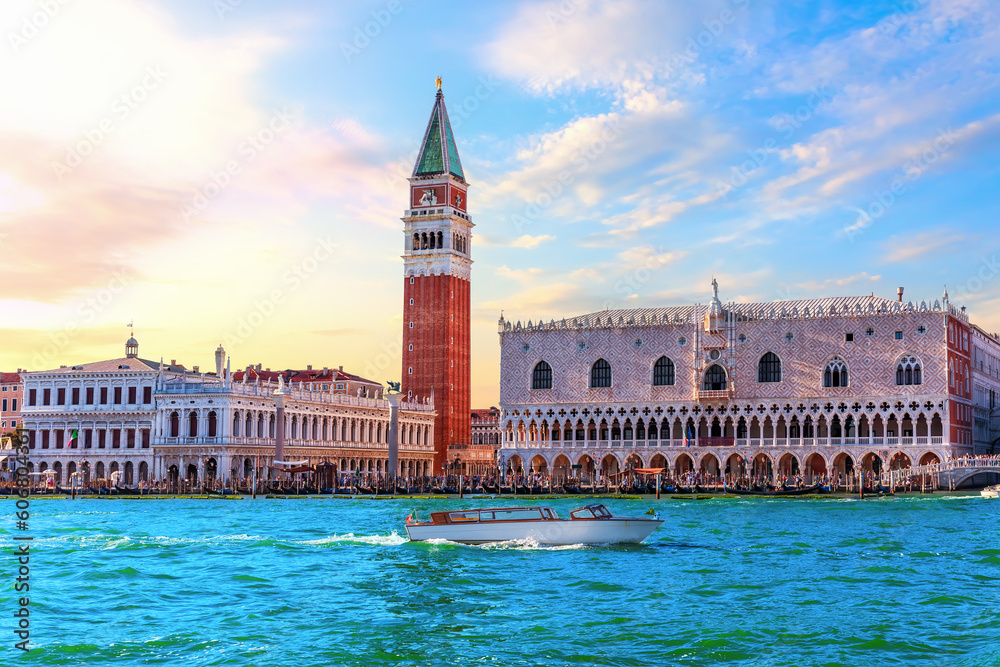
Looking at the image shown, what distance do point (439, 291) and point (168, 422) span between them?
22.8 meters

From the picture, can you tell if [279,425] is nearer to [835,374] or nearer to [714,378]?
[714,378]

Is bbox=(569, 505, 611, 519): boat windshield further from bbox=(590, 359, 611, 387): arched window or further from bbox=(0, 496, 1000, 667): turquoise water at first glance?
bbox=(590, 359, 611, 387): arched window

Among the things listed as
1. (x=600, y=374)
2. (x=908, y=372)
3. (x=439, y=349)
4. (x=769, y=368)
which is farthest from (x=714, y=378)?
(x=439, y=349)

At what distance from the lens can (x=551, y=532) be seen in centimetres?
2755

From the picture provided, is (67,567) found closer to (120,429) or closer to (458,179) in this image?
(120,429)

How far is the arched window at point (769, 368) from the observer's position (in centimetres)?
6469

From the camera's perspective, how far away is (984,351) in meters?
71.8

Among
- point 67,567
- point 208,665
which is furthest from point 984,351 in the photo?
point 208,665

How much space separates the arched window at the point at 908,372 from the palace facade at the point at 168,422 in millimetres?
33512

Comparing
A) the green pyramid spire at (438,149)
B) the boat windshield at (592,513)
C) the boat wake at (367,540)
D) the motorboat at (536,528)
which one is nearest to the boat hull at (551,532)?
the motorboat at (536,528)

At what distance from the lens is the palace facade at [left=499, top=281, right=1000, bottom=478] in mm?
61500

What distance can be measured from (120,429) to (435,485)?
60.8ft

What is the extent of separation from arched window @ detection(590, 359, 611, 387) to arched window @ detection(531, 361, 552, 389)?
278 centimetres

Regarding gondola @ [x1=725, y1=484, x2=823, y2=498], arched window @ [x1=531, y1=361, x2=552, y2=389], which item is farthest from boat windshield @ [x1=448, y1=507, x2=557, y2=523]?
arched window @ [x1=531, y1=361, x2=552, y2=389]
